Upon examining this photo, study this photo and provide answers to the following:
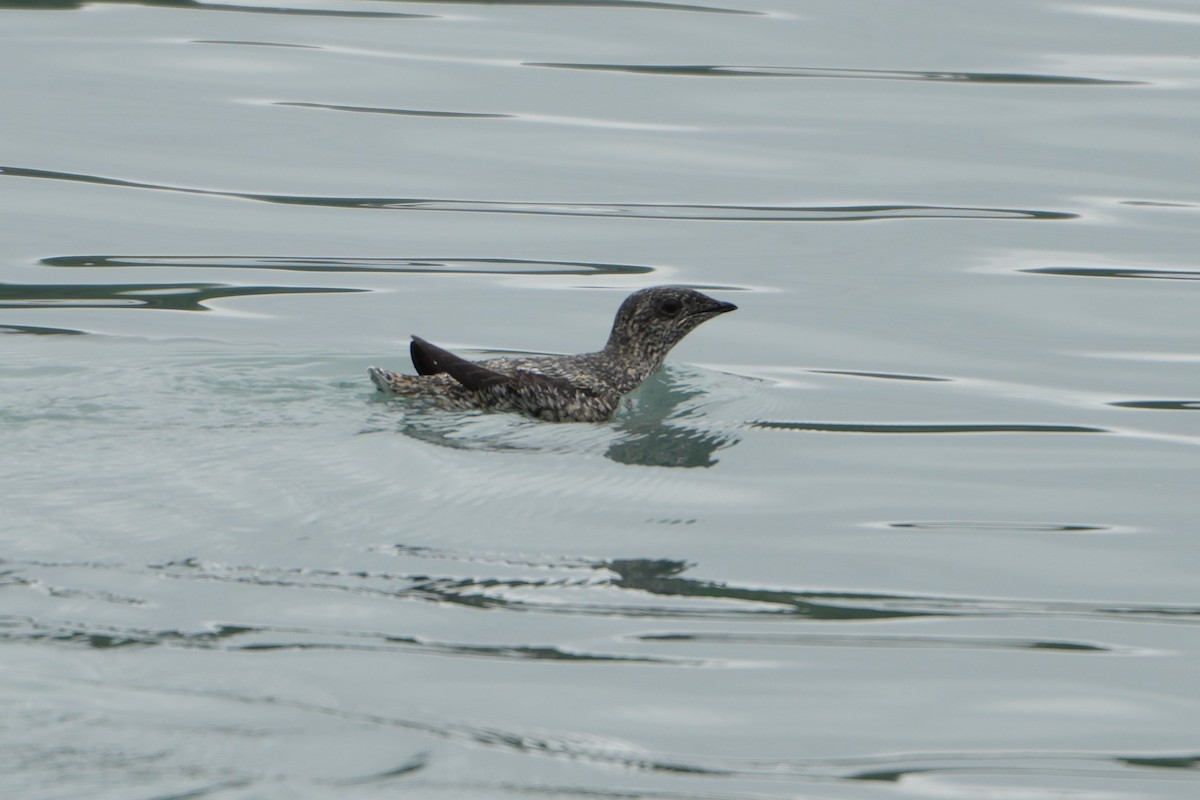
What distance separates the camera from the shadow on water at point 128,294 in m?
11.8

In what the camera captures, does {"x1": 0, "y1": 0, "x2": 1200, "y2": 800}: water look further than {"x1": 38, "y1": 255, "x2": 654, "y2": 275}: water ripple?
No

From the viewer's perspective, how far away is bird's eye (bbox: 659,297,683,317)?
10766 mm

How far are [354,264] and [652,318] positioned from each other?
296 centimetres

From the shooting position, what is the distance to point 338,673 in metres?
5.94

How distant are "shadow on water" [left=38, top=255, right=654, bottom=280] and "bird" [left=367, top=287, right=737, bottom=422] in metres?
2.25

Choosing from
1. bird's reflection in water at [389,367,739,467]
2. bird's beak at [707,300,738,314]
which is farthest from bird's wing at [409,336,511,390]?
bird's beak at [707,300,738,314]

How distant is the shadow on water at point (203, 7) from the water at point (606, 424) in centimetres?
8

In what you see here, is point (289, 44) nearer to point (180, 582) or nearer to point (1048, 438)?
point (1048, 438)

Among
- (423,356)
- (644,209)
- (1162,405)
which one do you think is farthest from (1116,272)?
(423,356)

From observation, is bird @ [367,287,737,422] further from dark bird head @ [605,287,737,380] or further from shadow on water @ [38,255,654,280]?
shadow on water @ [38,255,654,280]

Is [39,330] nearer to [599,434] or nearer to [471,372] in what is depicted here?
[471,372]

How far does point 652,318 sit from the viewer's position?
425 inches

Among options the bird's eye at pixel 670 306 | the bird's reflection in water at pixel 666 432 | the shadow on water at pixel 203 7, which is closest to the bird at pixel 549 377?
the bird's eye at pixel 670 306

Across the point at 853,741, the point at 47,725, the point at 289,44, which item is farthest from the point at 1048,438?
the point at 289,44
